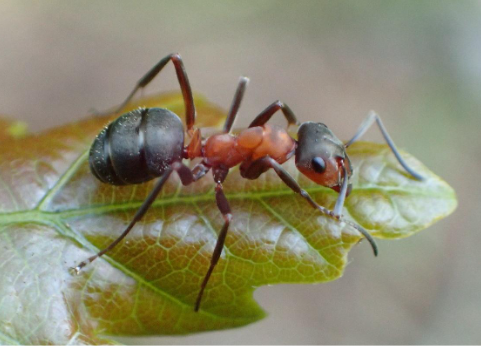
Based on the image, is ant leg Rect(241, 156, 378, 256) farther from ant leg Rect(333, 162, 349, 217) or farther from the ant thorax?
the ant thorax

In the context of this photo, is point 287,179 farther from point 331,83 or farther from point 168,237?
point 331,83

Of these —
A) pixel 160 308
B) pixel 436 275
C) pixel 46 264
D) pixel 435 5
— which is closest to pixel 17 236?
pixel 46 264

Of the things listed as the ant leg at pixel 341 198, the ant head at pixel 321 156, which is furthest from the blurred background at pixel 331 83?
the ant leg at pixel 341 198

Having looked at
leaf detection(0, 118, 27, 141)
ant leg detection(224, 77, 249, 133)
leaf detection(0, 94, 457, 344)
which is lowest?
leaf detection(0, 94, 457, 344)

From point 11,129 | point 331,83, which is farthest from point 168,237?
point 331,83

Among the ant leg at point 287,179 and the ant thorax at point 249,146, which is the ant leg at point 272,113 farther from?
the ant leg at point 287,179

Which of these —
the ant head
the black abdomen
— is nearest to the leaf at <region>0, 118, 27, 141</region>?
the black abdomen

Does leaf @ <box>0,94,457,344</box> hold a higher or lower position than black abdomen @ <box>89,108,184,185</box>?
lower
